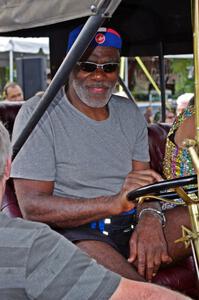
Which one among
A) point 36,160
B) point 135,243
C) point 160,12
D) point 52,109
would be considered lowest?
point 135,243

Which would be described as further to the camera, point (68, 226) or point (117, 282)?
point (68, 226)

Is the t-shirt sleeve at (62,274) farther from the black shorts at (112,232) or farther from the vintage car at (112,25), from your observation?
the black shorts at (112,232)

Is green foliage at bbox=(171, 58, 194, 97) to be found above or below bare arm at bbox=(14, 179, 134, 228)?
above

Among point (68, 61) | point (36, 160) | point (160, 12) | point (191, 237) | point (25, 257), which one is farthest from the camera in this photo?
point (160, 12)

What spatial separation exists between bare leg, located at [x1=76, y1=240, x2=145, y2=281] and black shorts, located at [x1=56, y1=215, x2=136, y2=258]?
46 mm

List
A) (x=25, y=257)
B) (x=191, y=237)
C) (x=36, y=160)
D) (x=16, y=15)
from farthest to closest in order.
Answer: (x=36, y=160), (x=16, y=15), (x=191, y=237), (x=25, y=257)

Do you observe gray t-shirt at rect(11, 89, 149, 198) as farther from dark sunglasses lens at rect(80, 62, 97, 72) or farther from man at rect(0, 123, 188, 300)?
man at rect(0, 123, 188, 300)

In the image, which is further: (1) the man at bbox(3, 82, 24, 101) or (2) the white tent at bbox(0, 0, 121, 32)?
(1) the man at bbox(3, 82, 24, 101)

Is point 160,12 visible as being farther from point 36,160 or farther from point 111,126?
point 36,160

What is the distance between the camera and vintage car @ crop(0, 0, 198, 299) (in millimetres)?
2115

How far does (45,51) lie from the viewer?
1126 cm

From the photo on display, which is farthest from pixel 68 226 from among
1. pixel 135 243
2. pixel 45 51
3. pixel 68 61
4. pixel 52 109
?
pixel 45 51

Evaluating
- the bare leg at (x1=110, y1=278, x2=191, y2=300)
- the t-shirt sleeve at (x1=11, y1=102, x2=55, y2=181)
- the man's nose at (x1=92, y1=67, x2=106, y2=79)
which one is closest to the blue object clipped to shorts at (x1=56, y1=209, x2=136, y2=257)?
the t-shirt sleeve at (x1=11, y1=102, x2=55, y2=181)

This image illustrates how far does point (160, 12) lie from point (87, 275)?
2761mm
